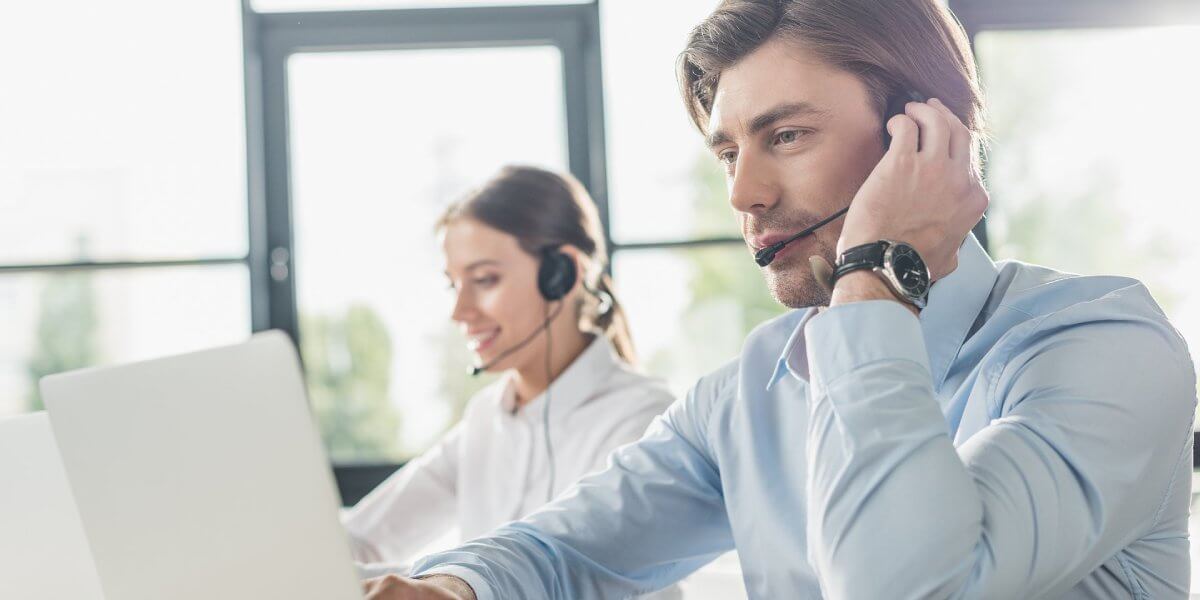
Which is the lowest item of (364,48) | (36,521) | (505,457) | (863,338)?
(505,457)

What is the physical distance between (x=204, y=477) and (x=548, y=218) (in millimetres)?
1573

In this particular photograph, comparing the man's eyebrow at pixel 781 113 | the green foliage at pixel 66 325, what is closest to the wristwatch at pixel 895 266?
the man's eyebrow at pixel 781 113

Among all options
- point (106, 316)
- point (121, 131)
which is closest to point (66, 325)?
point (106, 316)

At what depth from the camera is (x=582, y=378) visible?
2023mm

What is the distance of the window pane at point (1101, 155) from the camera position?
2490 millimetres

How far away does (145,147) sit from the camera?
2.64 meters

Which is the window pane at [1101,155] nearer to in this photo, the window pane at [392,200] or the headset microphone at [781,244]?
the window pane at [392,200]

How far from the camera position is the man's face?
3.62 feet

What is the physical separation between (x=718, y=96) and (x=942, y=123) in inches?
10.5

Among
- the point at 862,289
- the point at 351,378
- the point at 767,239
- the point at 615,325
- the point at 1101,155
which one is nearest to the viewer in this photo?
the point at 862,289

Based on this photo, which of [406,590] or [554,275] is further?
[554,275]

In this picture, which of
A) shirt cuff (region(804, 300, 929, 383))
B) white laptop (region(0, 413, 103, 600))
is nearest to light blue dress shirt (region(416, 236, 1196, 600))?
shirt cuff (region(804, 300, 929, 383))

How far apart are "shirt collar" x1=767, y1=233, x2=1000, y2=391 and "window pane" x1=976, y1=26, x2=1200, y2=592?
5.10 feet

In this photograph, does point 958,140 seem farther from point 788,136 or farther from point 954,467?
point 954,467
